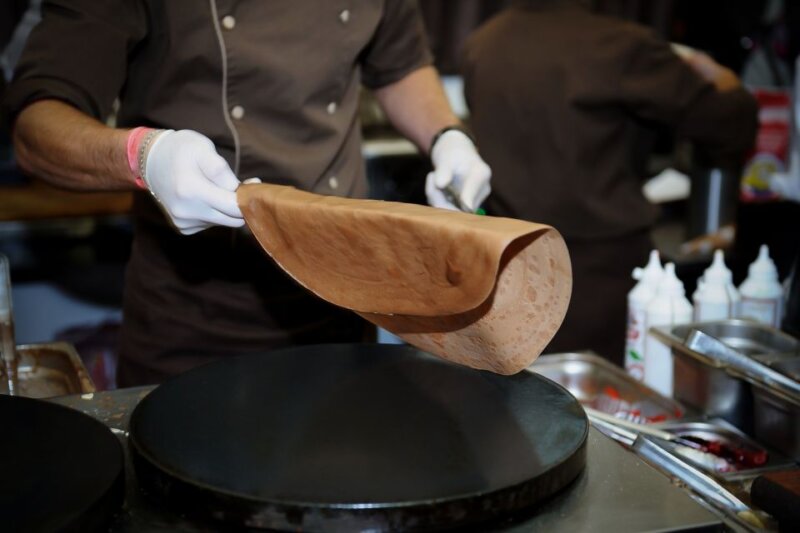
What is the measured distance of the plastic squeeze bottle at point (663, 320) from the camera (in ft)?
4.79

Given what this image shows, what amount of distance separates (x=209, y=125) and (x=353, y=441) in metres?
0.79

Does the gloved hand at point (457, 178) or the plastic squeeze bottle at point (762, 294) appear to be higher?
the gloved hand at point (457, 178)

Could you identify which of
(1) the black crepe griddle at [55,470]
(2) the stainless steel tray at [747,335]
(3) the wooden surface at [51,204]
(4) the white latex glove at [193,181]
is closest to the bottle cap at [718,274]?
(2) the stainless steel tray at [747,335]

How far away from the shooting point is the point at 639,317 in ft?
5.01

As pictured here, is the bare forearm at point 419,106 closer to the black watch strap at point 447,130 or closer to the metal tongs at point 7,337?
the black watch strap at point 447,130

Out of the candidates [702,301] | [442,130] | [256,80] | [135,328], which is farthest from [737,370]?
[135,328]

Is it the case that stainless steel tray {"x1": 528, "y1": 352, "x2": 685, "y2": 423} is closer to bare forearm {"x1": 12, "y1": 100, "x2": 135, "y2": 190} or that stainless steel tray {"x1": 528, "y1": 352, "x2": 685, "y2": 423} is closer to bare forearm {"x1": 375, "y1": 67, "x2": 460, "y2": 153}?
bare forearm {"x1": 375, "y1": 67, "x2": 460, "y2": 153}

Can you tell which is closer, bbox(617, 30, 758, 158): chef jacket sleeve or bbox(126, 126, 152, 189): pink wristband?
bbox(126, 126, 152, 189): pink wristband

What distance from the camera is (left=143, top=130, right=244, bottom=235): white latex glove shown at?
112 cm

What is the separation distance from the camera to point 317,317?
5.45 ft

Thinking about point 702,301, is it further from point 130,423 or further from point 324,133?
point 130,423

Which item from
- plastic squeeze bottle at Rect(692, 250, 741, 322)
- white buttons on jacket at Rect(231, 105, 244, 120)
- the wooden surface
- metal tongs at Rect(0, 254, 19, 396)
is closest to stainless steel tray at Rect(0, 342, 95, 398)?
metal tongs at Rect(0, 254, 19, 396)

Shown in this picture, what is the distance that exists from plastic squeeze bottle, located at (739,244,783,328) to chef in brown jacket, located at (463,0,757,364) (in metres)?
0.98

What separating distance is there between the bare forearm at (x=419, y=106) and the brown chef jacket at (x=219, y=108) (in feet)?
0.51
